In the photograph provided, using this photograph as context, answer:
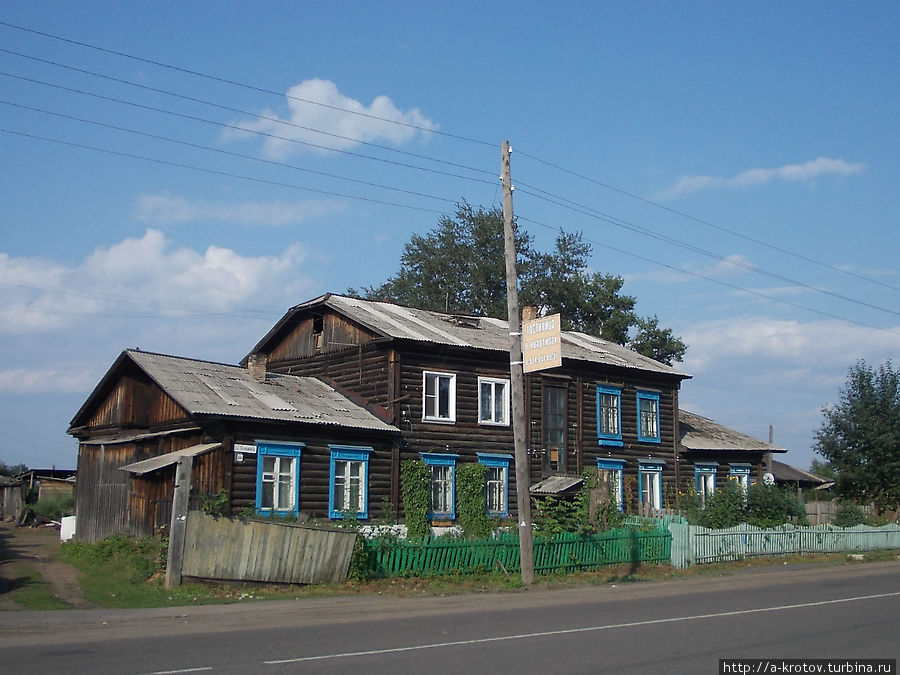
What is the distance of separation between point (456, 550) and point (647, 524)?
8.38 metres

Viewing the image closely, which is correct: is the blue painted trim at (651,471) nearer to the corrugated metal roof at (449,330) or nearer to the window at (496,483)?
the corrugated metal roof at (449,330)

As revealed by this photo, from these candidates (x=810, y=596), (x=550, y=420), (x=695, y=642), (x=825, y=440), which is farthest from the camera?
(x=825, y=440)

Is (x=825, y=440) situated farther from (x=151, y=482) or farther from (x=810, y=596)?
(x=151, y=482)

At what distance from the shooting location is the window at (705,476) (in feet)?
131

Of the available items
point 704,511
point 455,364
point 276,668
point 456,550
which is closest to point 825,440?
point 704,511

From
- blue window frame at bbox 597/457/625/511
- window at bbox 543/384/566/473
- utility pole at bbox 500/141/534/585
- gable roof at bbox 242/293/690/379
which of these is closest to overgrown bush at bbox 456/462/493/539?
window at bbox 543/384/566/473

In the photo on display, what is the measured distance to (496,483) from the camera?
3152cm

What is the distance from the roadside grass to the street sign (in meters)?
5.33

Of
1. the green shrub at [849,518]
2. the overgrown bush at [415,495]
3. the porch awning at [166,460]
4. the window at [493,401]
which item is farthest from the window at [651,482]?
the porch awning at [166,460]

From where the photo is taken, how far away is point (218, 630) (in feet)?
45.3

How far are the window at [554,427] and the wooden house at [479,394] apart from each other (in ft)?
0.13

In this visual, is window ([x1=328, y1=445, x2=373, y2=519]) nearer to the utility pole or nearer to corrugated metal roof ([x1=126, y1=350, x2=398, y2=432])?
corrugated metal roof ([x1=126, y1=350, x2=398, y2=432])

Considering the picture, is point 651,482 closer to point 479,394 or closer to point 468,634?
point 479,394

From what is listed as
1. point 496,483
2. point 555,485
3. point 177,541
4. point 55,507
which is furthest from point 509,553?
point 55,507
